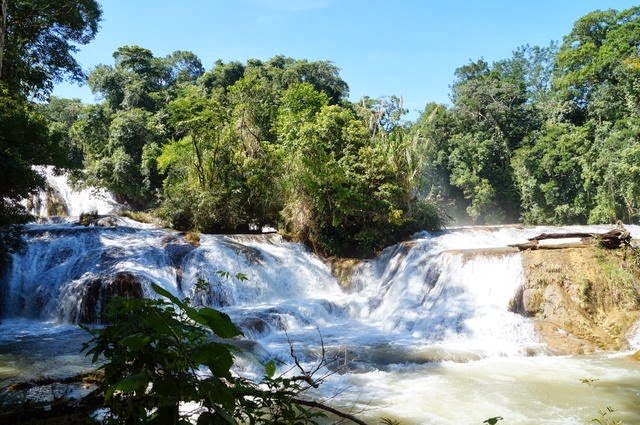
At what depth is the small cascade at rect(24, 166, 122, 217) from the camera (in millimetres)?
21000

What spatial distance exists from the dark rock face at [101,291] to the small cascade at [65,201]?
11257 mm

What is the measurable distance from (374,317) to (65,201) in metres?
17.8

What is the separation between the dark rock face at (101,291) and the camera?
10.8 m

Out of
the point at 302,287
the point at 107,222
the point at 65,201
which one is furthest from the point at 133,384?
the point at 65,201

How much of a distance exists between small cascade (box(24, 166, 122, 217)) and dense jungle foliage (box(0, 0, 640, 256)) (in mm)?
917

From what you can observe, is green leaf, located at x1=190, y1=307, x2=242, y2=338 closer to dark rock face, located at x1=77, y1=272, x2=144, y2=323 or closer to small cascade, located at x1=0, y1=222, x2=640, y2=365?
small cascade, located at x1=0, y1=222, x2=640, y2=365

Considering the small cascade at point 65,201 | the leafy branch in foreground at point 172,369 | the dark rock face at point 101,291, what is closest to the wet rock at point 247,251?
the dark rock face at point 101,291

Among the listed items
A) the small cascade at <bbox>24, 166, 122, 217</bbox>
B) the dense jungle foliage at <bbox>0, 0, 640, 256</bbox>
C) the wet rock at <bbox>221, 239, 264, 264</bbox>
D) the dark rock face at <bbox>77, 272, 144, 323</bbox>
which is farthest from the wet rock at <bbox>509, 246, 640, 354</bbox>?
the small cascade at <bbox>24, 166, 122, 217</bbox>

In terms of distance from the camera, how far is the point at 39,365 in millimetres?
7148

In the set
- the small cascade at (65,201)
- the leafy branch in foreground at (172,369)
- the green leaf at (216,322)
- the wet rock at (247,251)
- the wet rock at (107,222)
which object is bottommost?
the wet rock at (247,251)

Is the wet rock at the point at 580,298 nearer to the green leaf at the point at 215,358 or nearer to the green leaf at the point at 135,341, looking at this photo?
the green leaf at the point at 215,358

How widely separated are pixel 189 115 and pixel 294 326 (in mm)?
10839

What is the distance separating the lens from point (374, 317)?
40.1 feet

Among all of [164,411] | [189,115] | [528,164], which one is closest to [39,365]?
[164,411]
